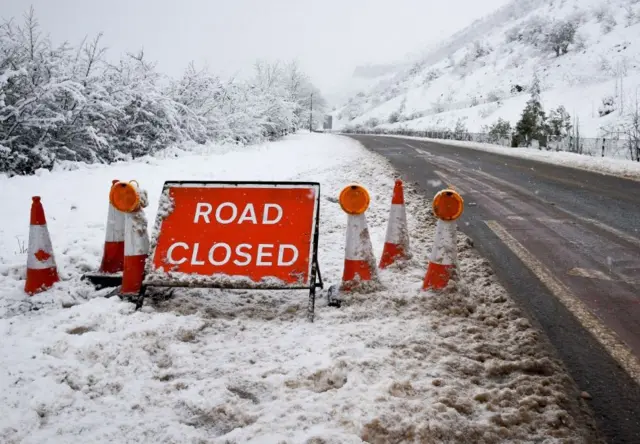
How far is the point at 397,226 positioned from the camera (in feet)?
15.5

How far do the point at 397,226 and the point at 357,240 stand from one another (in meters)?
0.81

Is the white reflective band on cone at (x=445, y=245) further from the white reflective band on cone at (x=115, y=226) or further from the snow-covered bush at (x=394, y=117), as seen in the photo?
the snow-covered bush at (x=394, y=117)

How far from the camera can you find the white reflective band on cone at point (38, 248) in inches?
159

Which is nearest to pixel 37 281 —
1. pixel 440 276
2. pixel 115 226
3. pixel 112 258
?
pixel 112 258

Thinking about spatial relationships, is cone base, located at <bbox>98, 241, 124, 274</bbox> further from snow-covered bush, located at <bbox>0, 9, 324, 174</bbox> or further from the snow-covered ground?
snow-covered bush, located at <bbox>0, 9, 324, 174</bbox>

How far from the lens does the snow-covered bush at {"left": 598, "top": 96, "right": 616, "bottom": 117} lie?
89.6 ft

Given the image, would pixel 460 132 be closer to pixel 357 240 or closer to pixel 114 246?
pixel 357 240

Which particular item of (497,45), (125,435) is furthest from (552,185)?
(497,45)

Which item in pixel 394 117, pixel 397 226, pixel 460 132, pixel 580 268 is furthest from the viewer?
pixel 394 117

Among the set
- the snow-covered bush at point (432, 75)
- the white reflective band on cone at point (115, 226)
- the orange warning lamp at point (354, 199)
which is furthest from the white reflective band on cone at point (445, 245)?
the snow-covered bush at point (432, 75)

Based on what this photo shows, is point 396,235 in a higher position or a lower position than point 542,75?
lower

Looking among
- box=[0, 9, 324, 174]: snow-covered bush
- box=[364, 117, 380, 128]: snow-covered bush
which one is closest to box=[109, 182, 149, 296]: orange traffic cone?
box=[0, 9, 324, 174]: snow-covered bush

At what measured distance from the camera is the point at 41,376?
8.84 feet

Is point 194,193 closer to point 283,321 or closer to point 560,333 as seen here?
point 283,321
